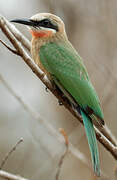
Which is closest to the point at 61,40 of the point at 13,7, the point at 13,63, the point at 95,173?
the point at 95,173

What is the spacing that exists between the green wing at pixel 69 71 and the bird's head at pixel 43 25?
0.11 meters

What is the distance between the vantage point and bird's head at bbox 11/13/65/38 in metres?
3.84

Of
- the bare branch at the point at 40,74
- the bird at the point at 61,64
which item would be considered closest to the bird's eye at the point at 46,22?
the bird at the point at 61,64

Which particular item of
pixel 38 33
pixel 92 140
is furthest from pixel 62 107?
pixel 92 140

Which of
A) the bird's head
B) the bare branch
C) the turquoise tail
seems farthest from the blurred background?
the turquoise tail

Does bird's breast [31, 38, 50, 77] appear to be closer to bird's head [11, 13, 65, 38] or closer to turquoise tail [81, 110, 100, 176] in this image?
bird's head [11, 13, 65, 38]

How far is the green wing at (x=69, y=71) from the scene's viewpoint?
3623 mm

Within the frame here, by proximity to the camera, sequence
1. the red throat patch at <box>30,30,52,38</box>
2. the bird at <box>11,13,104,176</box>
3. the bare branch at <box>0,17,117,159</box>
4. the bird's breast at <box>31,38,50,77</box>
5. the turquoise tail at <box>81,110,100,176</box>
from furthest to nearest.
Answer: the red throat patch at <box>30,30,52,38</box>, the bird's breast at <box>31,38,50,77</box>, the bird at <box>11,13,104,176</box>, the turquoise tail at <box>81,110,100,176</box>, the bare branch at <box>0,17,117,159</box>

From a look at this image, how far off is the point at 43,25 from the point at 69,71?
1.53 ft

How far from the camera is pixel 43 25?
391cm

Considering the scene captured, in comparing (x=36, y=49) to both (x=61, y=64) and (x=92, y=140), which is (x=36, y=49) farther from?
(x=92, y=140)

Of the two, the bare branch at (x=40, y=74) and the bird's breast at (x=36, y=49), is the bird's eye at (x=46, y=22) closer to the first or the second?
the bird's breast at (x=36, y=49)

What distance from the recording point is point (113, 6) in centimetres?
532

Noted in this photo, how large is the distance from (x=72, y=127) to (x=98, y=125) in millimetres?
2788
